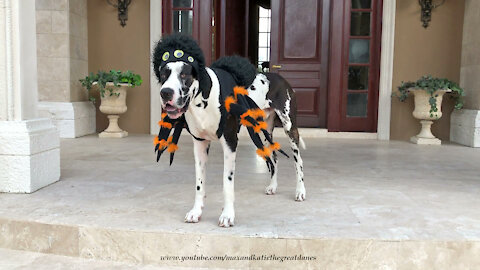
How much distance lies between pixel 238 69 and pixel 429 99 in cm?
407

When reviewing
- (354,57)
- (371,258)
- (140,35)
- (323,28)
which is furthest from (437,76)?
(371,258)

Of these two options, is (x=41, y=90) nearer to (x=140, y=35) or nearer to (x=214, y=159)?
(x=140, y=35)

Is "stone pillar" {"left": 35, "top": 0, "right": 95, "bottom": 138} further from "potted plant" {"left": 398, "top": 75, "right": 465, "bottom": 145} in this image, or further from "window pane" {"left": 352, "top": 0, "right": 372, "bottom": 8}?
"potted plant" {"left": 398, "top": 75, "right": 465, "bottom": 145}

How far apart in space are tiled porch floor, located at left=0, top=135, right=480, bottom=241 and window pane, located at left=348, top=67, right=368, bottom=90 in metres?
1.97

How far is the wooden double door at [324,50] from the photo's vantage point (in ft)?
20.1

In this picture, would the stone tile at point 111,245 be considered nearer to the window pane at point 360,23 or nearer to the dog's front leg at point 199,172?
the dog's front leg at point 199,172

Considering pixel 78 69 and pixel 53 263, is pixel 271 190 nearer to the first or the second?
pixel 53 263

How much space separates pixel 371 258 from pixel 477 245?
19.6 inches

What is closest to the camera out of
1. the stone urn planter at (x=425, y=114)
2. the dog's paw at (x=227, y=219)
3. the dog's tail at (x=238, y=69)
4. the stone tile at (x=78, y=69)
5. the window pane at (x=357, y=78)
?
the dog's paw at (x=227, y=219)

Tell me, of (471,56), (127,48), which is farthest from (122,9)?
(471,56)

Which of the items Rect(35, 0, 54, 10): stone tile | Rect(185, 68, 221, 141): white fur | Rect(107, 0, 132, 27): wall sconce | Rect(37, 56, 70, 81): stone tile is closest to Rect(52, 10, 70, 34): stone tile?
Rect(35, 0, 54, 10): stone tile

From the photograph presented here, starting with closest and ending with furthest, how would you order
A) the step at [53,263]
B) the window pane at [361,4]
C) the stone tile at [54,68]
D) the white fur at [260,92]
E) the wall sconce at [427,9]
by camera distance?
1. the step at [53,263]
2. the white fur at [260,92]
3. the stone tile at [54,68]
4. the wall sconce at [427,9]
5. the window pane at [361,4]

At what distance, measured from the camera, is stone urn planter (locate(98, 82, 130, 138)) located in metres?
5.79

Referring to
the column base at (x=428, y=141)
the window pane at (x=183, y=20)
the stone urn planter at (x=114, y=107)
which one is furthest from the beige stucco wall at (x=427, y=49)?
the stone urn planter at (x=114, y=107)
